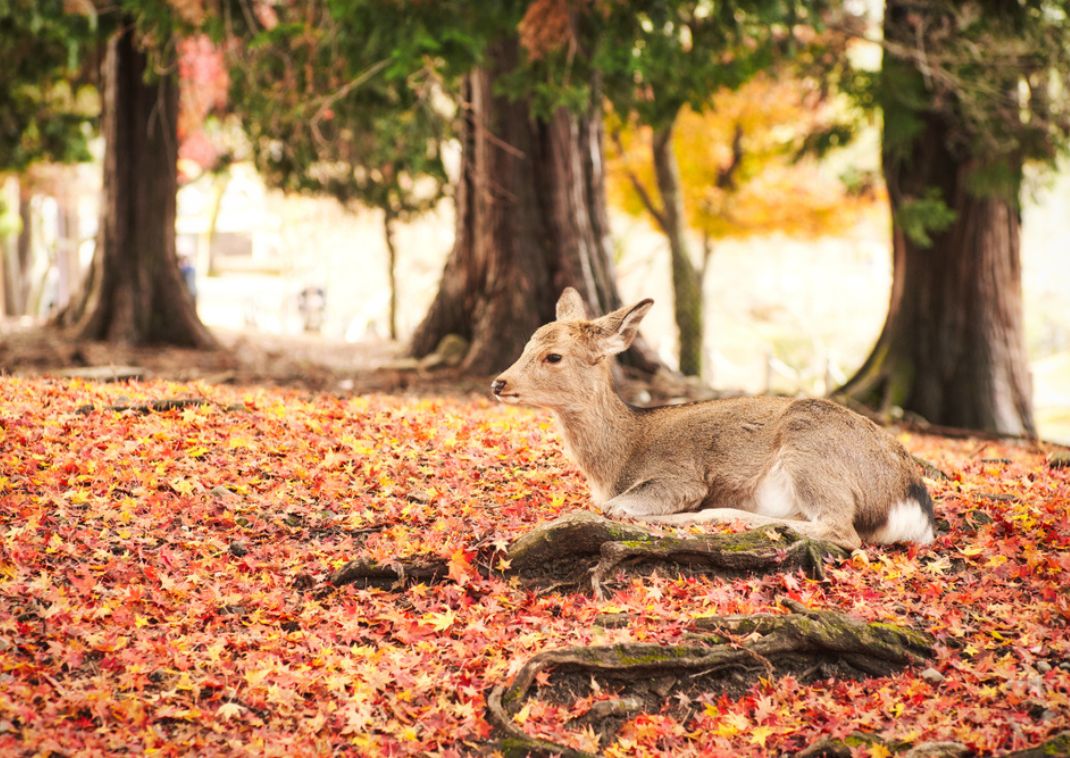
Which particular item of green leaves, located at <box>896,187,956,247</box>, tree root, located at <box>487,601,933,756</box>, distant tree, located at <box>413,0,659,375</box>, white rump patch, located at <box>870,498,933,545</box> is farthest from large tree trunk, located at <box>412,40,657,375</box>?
tree root, located at <box>487,601,933,756</box>

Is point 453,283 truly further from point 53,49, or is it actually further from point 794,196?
point 794,196

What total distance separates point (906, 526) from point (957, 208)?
9216 millimetres

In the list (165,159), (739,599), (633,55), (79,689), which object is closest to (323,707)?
(79,689)

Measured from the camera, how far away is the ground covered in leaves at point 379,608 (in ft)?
17.9

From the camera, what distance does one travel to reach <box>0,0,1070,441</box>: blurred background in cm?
1338

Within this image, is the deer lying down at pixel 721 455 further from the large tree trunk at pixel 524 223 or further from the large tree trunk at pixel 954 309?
the large tree trunk at pixel 954 309

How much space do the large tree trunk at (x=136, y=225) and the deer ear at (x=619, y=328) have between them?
40.8ft

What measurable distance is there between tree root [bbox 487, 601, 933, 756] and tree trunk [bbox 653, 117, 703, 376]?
15932 mm

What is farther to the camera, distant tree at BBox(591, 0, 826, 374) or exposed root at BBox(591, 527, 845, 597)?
distant tree at BBox(591, 0, 826, 374)

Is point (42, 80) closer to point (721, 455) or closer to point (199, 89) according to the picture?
point (199, 89)

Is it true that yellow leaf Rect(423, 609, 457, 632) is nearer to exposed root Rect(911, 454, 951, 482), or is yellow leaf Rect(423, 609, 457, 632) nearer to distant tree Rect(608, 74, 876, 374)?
exposed root Rect(911, 454, 951, 482)

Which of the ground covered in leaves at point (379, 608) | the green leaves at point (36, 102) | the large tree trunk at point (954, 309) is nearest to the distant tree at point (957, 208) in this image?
the large tree trunk at point (954, 309)

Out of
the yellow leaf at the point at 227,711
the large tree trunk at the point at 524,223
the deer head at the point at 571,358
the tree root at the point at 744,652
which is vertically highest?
the large tree trunk at the point at 524,223

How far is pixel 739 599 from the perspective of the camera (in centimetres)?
651
